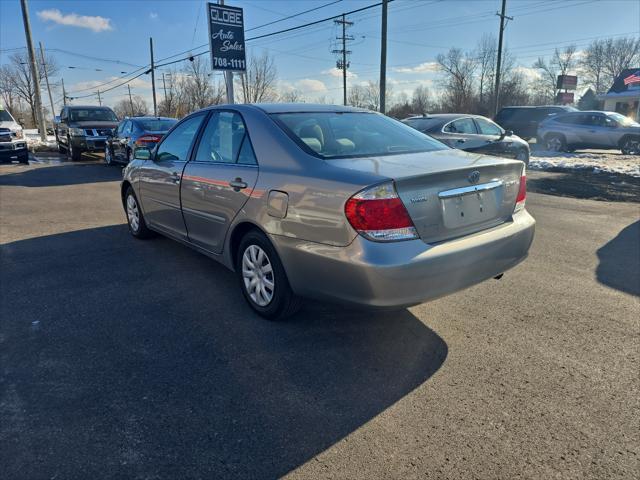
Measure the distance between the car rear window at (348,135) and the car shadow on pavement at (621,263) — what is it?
2171 millimetres

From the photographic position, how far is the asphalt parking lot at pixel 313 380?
216cm

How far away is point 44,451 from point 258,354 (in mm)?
1289

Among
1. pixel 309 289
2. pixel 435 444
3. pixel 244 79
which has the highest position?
pixel 244 79

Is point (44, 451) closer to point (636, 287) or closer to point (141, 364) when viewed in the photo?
A: point (141, 364)

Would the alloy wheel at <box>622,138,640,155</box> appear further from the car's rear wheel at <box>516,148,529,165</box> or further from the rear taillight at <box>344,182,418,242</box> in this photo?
the rear taillight at <box>344,182,418,242</box>

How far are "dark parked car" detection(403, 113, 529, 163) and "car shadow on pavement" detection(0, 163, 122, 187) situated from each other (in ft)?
25.9

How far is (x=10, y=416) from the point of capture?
97.0 inches

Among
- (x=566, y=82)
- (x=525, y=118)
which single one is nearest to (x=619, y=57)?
(x=566, y=82)

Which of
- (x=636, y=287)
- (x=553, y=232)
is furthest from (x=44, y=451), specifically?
(x=553, y=232)

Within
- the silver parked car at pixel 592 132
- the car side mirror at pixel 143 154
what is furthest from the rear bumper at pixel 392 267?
the silver parked car at pixel 592 132

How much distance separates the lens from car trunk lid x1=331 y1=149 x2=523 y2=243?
2787 mm

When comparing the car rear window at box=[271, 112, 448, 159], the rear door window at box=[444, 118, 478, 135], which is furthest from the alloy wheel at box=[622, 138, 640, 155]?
the car rear window at box=[271, 112, 448, 159]

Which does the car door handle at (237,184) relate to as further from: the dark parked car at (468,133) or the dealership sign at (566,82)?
the dealership sign at (566,82)

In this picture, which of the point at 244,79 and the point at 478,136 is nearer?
the point at 478,136
